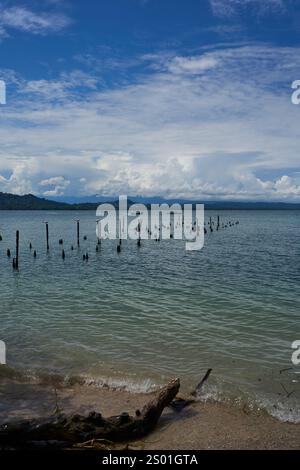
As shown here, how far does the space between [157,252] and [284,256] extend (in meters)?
16.5

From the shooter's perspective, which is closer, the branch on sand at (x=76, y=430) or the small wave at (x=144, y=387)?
the branch on sand at (x=76, y=430)

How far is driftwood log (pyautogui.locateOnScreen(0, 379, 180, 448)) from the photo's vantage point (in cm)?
887

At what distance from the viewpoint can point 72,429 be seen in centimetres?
918

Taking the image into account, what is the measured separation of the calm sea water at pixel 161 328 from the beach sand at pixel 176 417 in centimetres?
72

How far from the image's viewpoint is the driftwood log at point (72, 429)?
8.87 metres

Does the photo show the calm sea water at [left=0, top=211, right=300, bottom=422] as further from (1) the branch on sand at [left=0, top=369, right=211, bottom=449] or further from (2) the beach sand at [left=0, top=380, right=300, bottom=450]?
(1) the branch on sand at [left=0, top=369, right=211, bottom=449]

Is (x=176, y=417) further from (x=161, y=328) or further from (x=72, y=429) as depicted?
(x=161, y=328)

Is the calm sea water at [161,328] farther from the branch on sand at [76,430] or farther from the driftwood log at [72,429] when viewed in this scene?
the driftwood log at [72,429]

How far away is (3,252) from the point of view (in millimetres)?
54719

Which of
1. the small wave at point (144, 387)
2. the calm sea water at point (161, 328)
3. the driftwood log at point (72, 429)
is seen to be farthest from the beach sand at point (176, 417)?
the calm sea water at point (161, 328)

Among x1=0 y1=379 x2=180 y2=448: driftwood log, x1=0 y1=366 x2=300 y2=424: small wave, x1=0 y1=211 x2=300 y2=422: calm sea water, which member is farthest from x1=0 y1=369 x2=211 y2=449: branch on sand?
x1=0 y1=211 x2=300 y2=422: calm sea water

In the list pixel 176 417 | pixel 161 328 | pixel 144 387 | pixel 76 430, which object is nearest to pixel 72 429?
pixel 76 430
